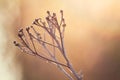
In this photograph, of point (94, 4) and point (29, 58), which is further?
point (29, 58)

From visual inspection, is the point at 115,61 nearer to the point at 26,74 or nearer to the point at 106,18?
the point at 106,18

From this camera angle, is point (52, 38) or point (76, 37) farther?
point (76, 37)

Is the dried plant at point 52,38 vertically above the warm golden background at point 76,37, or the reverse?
the dried plant at point 52,38

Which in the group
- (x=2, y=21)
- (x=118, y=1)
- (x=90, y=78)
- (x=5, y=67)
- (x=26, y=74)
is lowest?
(x=90, y=78)

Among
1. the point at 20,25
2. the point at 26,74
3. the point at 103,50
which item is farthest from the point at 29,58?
the point at 103,50

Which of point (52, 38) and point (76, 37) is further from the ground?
point (52, 38)

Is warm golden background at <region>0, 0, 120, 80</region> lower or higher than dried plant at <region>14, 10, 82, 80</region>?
lower

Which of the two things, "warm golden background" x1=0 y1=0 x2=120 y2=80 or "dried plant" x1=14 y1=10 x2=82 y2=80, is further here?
"warm golden background" x1=0 y1=0 x2=120 y2=80

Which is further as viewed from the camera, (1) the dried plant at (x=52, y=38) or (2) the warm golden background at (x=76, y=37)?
(2) the warm golden background at (x=76, y=37)
